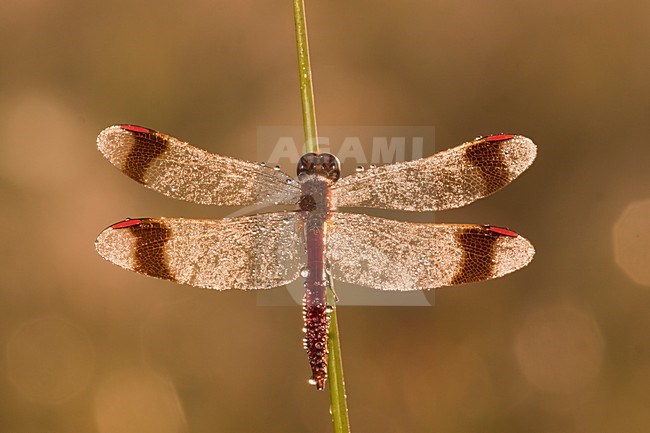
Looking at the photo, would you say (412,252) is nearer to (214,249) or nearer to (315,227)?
(315,227)

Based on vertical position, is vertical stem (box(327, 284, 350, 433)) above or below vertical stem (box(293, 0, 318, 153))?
below

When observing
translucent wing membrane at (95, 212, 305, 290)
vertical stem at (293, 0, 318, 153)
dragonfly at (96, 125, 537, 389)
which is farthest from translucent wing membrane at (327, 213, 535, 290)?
vertical stem at (293, 0, 318, 153)

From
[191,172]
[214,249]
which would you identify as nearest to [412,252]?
[214,249]

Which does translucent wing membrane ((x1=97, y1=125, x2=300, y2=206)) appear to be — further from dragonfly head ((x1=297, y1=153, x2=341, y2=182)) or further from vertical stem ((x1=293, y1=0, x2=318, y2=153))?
vertical stem ((x1=293, y1=0, x2=318, y2=153))

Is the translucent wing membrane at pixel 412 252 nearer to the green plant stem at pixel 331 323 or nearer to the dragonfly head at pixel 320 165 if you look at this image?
the dragonfly head at pixel 320 165
